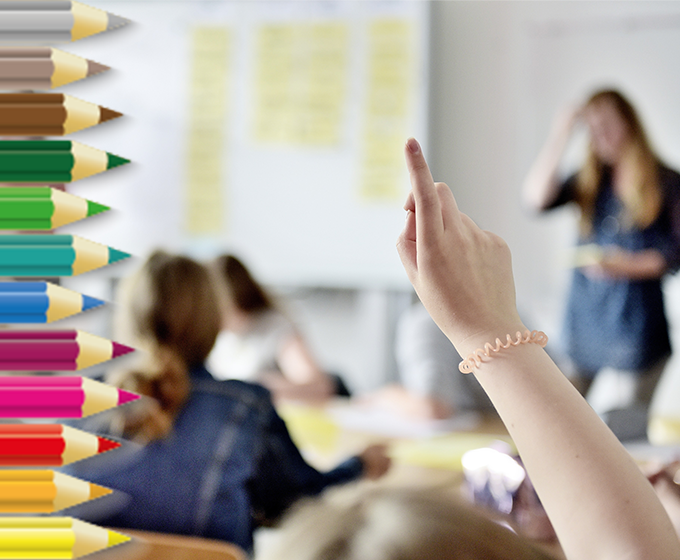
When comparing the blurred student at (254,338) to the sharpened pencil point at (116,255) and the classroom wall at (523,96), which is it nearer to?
the classroom wall at (523,96)

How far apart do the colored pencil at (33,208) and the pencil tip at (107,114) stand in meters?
0.03

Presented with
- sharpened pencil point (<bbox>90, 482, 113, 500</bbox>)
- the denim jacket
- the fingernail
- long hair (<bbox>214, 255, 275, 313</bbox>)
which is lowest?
the denim jacket

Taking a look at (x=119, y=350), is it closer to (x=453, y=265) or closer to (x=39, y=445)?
(x=39, y=445)

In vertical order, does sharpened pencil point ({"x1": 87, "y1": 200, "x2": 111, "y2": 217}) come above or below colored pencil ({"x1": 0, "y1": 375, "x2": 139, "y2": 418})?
above

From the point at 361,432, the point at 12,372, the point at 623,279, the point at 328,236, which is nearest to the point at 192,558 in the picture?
the point at 12,372

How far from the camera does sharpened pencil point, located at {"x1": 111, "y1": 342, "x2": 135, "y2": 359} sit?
194 millimetres

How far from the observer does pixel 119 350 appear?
0.20 metres

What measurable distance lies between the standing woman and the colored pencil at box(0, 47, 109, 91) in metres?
1.91

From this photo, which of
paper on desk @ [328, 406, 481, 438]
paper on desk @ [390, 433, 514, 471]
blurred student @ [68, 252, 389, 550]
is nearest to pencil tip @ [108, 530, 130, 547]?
blurred student @ [68, 252, 389, 550]

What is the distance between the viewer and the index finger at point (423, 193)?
275 mm

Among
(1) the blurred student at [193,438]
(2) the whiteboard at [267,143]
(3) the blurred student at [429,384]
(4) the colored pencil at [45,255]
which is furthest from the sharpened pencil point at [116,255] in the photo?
(2) the whiteboard at [267,143]

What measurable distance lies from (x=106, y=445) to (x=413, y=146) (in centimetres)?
16

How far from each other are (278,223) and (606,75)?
1.57 metres

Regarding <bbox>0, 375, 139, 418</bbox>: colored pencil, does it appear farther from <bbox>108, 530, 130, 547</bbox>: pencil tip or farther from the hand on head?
the hand on head
